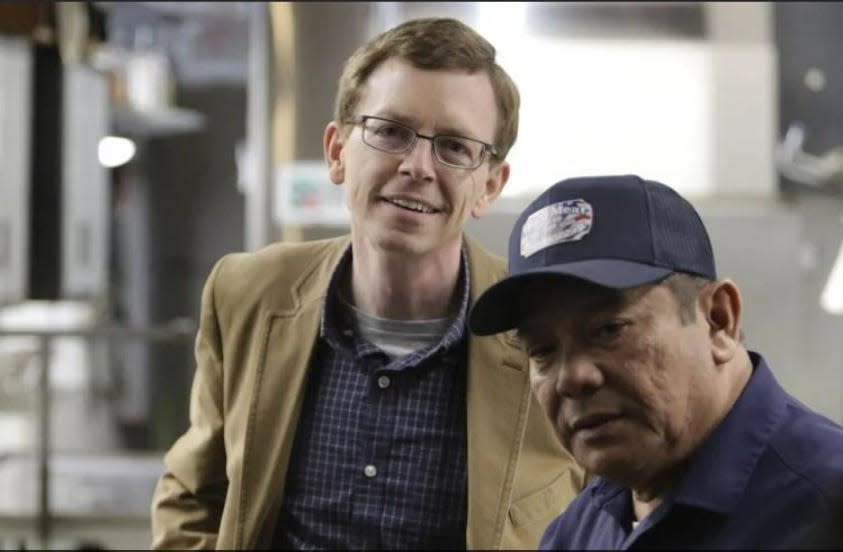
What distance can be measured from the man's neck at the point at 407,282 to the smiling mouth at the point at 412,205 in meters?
0.06

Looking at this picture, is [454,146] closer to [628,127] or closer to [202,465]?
[202,465]

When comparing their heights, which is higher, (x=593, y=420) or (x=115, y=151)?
(x=593, y=420)

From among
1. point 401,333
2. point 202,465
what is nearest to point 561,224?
point 401,333

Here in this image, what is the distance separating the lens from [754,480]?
1000mm

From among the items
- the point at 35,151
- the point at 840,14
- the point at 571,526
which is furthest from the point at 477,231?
the point at 35,151

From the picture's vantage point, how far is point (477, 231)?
3.06m

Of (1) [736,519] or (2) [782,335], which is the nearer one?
(1) [736,519]

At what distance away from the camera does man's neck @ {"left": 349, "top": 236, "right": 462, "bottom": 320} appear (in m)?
1.66

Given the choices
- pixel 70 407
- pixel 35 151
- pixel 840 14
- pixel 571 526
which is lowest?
pixel 70 407

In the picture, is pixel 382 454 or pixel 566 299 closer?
pixel 566 299

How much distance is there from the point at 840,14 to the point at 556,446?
229 cm

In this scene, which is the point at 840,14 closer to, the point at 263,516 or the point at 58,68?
the point at 263,516

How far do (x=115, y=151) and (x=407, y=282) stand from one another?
7.50m

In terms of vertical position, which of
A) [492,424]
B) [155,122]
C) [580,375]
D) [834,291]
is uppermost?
[580,375]
